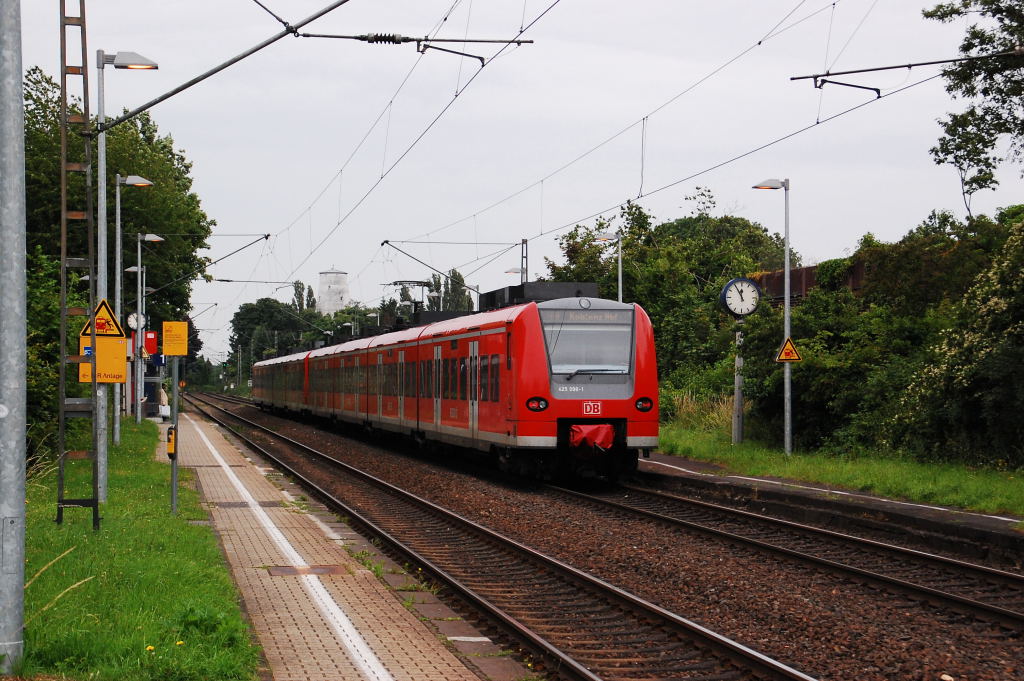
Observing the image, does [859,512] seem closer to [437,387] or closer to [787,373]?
[787,373]

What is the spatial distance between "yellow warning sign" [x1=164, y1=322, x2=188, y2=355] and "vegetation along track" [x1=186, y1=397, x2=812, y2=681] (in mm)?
3272

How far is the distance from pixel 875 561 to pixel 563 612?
4171 millimetres

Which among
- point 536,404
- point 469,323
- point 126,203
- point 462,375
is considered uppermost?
point 126,203

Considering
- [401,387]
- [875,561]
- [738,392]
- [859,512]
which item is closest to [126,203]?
[401,387]

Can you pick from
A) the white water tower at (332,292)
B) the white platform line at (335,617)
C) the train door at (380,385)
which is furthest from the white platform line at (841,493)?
the white water tower at (332,292)

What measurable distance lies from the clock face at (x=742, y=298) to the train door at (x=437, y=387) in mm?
6265

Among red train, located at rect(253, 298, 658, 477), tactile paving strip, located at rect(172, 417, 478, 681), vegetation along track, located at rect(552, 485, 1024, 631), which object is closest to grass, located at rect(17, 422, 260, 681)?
tactile paving strip, located at rect(172, 417, 478, 681)

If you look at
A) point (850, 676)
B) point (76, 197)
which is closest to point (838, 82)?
point (850, 676)

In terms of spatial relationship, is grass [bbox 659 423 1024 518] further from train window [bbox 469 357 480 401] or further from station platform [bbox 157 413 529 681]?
station platform [bbox 157 413 529 681]

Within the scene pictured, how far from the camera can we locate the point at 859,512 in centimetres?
1555

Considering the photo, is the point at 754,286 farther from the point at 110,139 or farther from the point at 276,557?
the point at 110,139

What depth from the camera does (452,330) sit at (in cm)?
2427

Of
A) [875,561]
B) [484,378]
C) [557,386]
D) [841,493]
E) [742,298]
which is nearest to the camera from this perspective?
[875,561]

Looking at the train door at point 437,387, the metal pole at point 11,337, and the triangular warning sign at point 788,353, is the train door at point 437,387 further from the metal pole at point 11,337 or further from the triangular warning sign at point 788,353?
the metal pole at point 11,337
